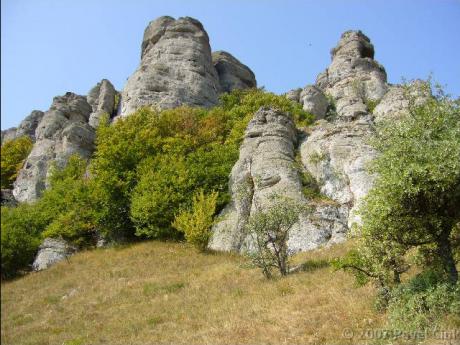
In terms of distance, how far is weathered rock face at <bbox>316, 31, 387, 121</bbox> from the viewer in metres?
60.3

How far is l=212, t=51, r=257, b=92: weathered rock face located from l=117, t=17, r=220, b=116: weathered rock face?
3824mm

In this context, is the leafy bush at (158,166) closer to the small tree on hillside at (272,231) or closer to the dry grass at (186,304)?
the dry grass at (186,304)

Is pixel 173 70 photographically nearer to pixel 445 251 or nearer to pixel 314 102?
pixel 314 102

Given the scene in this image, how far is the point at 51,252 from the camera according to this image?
3144 cm

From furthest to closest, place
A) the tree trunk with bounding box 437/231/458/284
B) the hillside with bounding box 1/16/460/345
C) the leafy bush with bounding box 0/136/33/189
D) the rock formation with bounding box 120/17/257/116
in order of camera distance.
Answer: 1. the rock formation with bounding box 120/17/257/116
2. the tree trunk with bounding box 437/231/458/284
3. the hillside with bounding box 1/16/460/345
4. the leafy bush with bounding box 0/136/33/189

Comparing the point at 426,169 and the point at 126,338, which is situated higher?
the point at 426,169

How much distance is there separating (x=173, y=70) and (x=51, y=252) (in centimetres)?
3469

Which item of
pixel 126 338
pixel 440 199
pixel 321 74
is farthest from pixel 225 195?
pixel 321 74

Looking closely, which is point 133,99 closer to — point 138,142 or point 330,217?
point 138,142

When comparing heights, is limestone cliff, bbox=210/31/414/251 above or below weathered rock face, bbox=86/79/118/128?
below

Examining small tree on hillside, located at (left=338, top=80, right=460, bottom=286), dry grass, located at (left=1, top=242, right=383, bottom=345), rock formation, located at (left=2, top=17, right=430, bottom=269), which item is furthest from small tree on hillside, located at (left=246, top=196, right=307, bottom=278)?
small tree on hillside, located at (left=338, top=80, right=460, bottom=286)

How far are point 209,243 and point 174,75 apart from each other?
3375cm

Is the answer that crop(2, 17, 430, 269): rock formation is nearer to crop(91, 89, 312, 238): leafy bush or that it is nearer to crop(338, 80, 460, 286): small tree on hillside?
crop(338, 80, 460, 286): small tree on hillside

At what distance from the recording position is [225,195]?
3431cm
